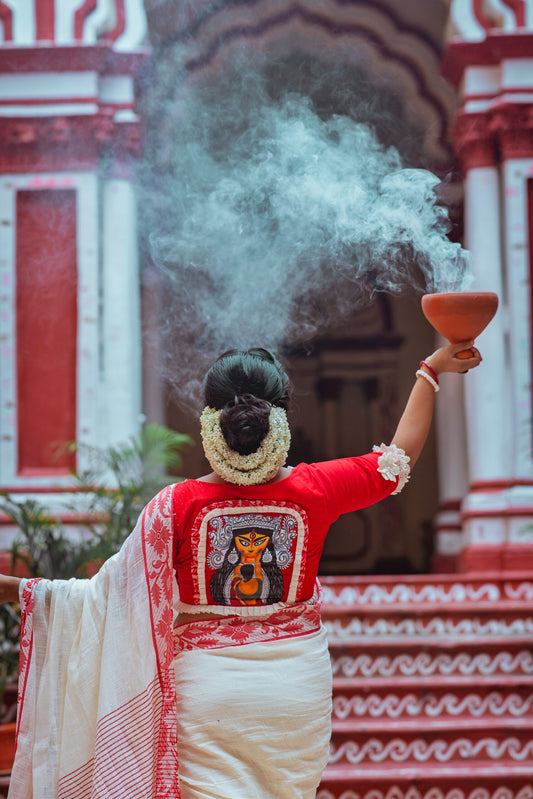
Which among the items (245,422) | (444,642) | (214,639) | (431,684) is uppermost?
(245,422)

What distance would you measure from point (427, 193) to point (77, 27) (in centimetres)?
341

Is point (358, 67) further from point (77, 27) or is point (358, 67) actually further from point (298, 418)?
point (298, 418)

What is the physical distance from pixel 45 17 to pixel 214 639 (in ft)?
16.1

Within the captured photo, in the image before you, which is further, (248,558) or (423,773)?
(423,773)

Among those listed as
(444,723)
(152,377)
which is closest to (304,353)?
(152,377)

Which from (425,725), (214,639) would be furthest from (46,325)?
(214,639)

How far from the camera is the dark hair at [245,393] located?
2037 millimetres

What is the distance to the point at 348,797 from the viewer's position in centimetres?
437

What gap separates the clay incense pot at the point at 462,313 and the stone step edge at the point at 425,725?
2.69 m

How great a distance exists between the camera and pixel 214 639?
2.05 meters

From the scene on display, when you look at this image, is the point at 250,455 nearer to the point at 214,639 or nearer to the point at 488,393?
the point at 214,639

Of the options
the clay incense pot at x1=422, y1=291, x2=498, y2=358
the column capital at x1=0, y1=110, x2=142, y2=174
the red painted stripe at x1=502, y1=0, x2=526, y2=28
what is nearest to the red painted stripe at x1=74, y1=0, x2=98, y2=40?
the column capital at x1=0, y1=110, x2=142, y2=174

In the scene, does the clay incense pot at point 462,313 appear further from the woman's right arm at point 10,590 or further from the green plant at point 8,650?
the green plant at point 8,650

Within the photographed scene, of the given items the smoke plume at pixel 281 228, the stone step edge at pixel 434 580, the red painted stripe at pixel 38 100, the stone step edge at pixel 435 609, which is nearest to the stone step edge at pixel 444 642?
the stone step edge at pixel 435 609
